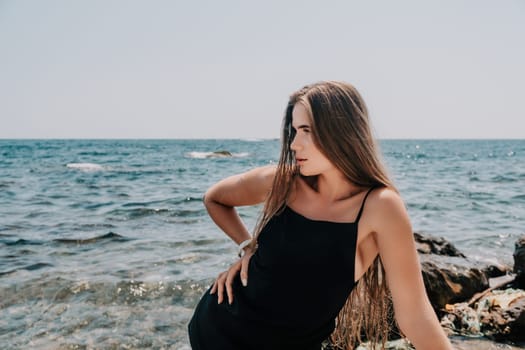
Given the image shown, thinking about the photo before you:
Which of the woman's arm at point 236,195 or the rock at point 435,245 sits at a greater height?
the woman's arm at point 236,195

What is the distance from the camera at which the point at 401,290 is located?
84.4 inches

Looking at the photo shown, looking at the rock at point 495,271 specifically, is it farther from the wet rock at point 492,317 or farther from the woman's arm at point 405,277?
the woman's arm at point 405,277

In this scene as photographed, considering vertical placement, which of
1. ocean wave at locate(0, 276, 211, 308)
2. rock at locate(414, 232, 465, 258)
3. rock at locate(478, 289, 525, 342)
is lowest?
ocean wave at locate(0, 276, 211, 308)

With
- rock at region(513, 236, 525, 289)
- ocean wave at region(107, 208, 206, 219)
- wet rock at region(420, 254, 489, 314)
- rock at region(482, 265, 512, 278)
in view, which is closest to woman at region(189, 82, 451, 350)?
wet rock at region(420, 254, 489, 314)

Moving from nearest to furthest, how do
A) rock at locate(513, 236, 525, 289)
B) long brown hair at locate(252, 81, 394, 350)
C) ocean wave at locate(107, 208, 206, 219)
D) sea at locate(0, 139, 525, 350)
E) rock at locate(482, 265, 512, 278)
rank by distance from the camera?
1. long brown hair at locate(252, 81, 394, 350)
2. sea at locate(0, 139, 525, 350)
3. rock at locate(513, 236, 525, 289)
4. rock at locate(482, 265, 512, 278)
5. ocean wave at locate(107, 208, 206, 219)

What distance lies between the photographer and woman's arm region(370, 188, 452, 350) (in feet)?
6.87

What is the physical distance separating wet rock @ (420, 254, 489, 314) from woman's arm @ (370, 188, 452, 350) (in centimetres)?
397

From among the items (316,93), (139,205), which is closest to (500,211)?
(139,205)

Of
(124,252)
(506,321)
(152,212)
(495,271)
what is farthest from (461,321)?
(152,212)

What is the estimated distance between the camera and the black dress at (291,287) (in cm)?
221

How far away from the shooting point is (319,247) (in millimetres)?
2227

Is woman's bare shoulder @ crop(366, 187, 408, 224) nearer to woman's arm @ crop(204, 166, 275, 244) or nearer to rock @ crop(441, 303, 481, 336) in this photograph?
woman's arm @ crop(204, 166, 275, 244)

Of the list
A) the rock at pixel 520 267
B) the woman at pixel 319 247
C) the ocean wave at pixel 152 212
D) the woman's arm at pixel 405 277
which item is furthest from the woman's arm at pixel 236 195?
the ocean wave at pixel 152 212

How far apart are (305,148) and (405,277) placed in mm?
778
